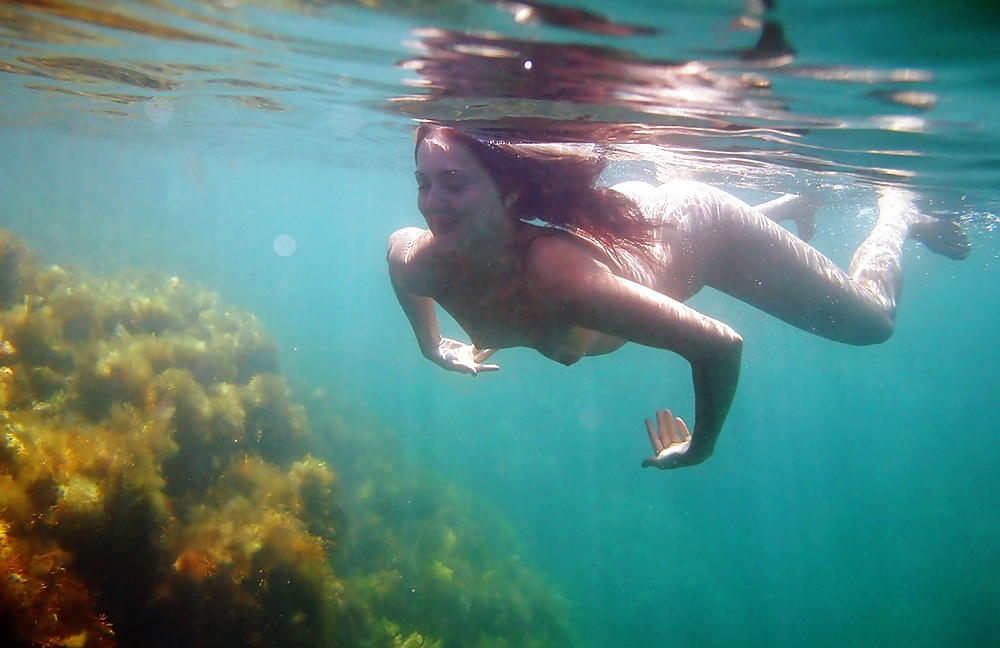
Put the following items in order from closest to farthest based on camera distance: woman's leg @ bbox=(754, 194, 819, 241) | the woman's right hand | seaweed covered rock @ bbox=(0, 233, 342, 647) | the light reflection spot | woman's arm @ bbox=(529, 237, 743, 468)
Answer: woman's arm @ bbox=(529, 237, 743, 468)
the woman's right hand
seaweed covered rock @ bbox=(0, 233, 342, 647)
woman's leg @ bbox=(754, 194, 819, 241)
the light reflection spot

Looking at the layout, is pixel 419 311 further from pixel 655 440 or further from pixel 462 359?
pixel 655 440

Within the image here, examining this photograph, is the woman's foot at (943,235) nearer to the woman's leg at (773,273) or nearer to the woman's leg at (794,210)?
the woman's leg at (794,210)

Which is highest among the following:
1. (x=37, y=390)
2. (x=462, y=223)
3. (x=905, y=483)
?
(x=462, y=223)

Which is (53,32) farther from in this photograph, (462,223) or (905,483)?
(905,483)

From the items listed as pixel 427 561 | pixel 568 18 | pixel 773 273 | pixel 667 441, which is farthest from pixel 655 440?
pixel 427 561

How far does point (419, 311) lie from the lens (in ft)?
14.8

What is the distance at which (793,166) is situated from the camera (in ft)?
32.9

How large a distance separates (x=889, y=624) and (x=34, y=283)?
3300 centimetres

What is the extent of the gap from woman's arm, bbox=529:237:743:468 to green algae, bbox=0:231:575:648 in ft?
17.8

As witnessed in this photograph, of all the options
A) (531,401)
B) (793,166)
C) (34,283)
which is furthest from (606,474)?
(34,283)

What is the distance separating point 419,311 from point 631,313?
7.60 feet

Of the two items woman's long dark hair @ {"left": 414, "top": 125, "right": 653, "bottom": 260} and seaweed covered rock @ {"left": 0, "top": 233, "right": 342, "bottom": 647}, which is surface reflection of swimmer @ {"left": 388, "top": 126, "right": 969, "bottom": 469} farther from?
seaweed covered rock @ {"left": 0, "top": 233, "right": 342, "bottom": 647}

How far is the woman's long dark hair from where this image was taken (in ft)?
9.36

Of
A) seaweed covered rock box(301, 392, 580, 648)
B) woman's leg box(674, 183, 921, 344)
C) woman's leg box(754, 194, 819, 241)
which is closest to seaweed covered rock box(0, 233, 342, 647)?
seaweed covered rock box(301, 392, 580, 648)
